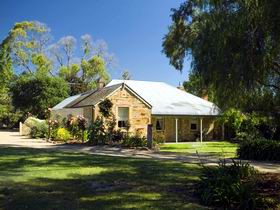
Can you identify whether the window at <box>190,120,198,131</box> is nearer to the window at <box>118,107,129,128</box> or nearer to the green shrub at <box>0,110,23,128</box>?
the window at <box>118,107,129,128</box>

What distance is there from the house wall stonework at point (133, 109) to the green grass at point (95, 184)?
1662cm

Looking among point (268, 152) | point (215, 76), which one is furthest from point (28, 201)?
point (268, 152)

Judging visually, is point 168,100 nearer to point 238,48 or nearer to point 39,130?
point 39,130

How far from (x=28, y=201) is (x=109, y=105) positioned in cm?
1882

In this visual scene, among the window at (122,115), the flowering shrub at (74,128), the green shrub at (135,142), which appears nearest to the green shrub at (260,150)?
the green shrub at (135,142)

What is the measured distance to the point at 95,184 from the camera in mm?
11344

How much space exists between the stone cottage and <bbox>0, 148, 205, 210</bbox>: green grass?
1602 centimetres

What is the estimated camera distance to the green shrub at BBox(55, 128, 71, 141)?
30283 millimetres

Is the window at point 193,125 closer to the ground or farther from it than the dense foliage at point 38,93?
closer to the ground

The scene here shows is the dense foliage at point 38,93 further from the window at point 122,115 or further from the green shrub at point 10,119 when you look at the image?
the window at point 122,115

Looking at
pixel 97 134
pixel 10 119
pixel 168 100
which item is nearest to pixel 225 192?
pixel 97 134

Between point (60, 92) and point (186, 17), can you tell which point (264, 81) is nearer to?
point (186, 17)

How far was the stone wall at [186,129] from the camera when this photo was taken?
1423 inches

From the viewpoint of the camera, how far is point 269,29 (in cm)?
930
